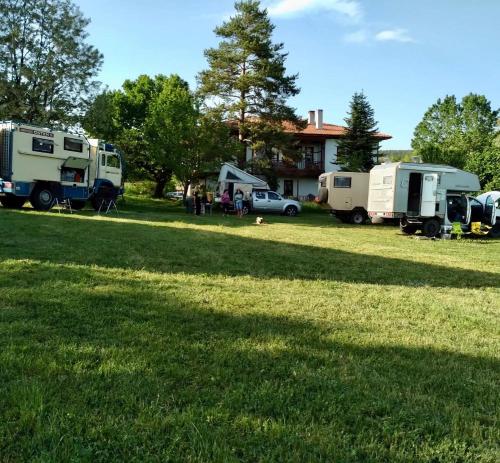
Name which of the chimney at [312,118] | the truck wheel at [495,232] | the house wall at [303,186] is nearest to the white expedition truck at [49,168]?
the truck wheel at [495,232]

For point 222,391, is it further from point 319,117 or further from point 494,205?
point 319,117

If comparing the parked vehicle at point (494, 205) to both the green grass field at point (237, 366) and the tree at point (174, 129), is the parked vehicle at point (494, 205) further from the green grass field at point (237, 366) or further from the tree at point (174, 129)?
the tree at point (174, 129)

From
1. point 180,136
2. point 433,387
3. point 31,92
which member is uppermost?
point 31,92

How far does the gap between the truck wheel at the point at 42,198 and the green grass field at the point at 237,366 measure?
1184 cm

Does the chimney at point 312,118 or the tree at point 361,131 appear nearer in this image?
the tree at point 361,131

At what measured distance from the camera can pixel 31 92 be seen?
2802 centimetres

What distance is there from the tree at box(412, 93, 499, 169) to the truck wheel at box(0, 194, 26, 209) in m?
48.3

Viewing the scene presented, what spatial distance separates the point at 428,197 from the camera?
1812 centimetres

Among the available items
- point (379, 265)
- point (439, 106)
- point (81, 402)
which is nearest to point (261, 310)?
point (81, 402)

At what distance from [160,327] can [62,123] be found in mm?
27955

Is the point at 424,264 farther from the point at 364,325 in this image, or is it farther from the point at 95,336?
the point at 95,336

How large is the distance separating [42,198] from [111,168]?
14.8 feet

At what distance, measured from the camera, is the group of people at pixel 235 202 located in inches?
998

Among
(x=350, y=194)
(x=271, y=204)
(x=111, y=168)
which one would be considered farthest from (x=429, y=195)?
(x=111, y=168)
